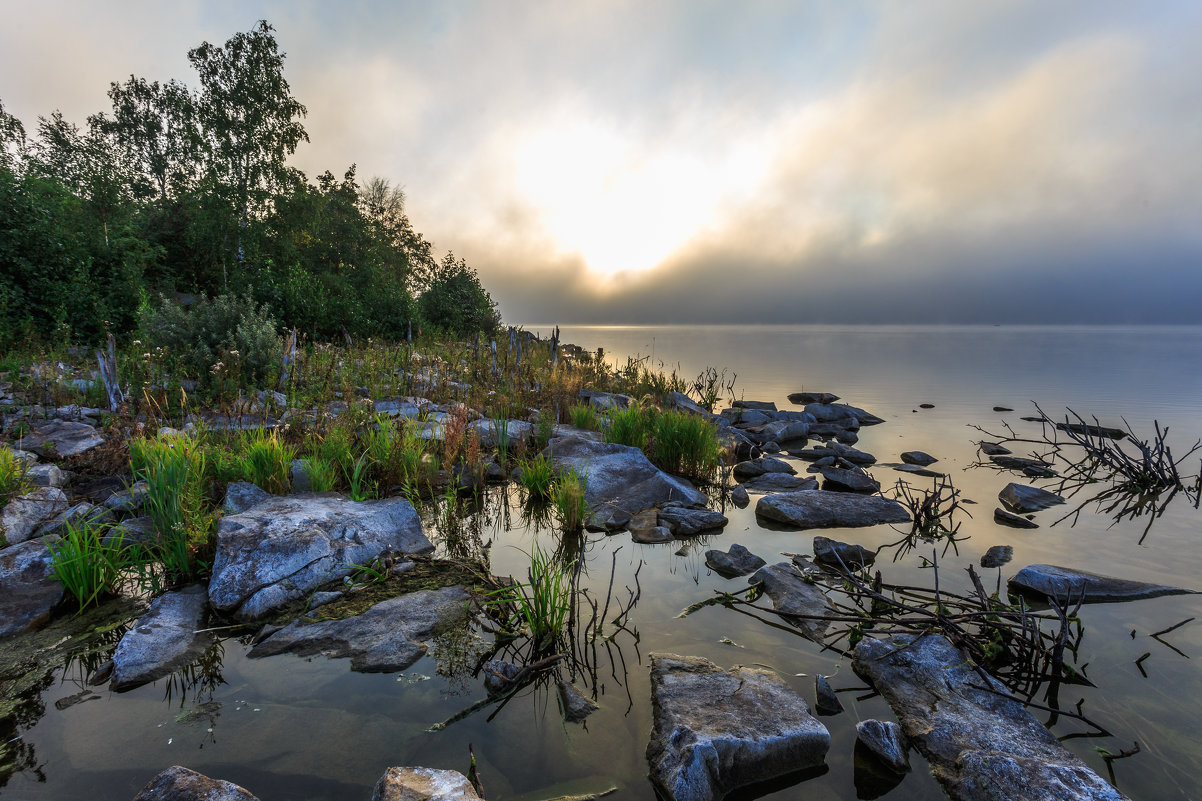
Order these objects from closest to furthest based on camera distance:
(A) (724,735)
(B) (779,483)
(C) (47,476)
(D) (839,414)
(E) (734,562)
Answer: (A) (724,735) < (E) (734,562) < (C) (47,476) < (B) (779,483) < (D) (839,414)

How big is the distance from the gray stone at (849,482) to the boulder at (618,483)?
2.57m

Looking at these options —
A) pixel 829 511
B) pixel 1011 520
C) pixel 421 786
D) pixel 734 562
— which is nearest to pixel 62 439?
pixel 421 786

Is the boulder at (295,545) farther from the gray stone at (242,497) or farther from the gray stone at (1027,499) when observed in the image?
the gray stone at (1027,499)

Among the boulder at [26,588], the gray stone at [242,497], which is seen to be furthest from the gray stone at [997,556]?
the boulder at [26,588]

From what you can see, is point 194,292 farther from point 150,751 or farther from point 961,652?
point 961,652

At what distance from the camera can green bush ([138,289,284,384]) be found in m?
10.1

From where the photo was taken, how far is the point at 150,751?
2729 mm

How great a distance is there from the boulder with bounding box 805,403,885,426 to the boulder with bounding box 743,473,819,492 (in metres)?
7.00

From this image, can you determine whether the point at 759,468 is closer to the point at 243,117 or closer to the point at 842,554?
the point at 842,554

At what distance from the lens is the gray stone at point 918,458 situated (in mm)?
10203

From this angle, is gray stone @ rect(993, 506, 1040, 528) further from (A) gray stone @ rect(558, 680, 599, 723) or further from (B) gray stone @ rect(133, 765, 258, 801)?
(B) gray stone @ rect(133, 765, 258, 801)

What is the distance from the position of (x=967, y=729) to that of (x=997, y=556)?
343cm

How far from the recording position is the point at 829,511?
667 centimetres

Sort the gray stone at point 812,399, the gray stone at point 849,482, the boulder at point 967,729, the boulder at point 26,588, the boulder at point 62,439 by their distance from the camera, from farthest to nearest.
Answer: the gray stone at point 812,399
the gray stone at point 849,482
the boulder at point 62,439
the boulder at point 26,588
the boulder at point 967,729
